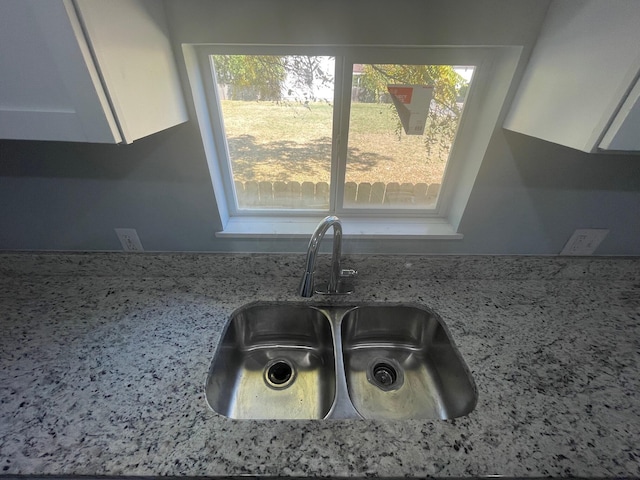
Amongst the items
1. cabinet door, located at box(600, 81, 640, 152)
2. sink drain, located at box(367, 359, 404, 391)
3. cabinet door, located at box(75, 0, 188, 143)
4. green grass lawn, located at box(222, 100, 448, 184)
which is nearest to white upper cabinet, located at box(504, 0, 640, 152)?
cabinet door, located at box(600, 81, 640, 152)

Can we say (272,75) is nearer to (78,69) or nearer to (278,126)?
(278,126)

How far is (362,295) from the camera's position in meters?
1.03

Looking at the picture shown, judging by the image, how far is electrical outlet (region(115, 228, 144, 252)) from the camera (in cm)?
103

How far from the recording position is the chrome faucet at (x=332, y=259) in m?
0.84

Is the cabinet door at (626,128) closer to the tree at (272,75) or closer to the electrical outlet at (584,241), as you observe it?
the electrical outlet at (584,241)

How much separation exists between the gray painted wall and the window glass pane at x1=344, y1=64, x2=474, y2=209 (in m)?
0.15

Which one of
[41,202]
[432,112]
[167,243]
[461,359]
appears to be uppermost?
[432,112]

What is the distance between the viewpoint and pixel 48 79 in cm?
52

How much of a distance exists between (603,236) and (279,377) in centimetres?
132

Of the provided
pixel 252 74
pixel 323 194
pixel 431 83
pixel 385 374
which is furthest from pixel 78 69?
pixel 385 374

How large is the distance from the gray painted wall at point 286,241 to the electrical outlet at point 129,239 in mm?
21

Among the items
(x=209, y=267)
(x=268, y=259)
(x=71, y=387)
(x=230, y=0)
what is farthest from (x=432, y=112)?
(x=71, y=387)

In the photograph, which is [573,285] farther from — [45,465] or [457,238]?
[45,465]

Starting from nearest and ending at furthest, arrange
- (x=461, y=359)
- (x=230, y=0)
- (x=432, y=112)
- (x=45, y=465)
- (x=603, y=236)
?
(x=45, y=465), (x=230, y=0), (x=461, y=359), (x=432, y=112), (x=603, y=236)
